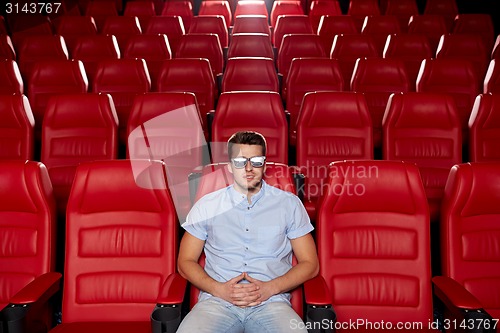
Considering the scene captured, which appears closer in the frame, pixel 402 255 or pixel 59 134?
pixel 402 255

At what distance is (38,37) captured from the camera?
492cm

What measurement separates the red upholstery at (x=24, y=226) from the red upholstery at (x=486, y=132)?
2237 mm

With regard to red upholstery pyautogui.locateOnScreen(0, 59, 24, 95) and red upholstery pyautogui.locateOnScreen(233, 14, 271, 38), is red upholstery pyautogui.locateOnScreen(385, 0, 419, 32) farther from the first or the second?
red upholstery pyautogui.locateOnScreen(0, 59, 24, 95)

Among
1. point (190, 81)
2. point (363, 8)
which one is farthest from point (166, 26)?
point (363, 8)

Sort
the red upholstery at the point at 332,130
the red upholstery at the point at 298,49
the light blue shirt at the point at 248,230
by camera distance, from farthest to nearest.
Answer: the red upholstery at the point at 298,49
the red upholstery at the point at 332,130
the light blue shirt at the point at 248,230

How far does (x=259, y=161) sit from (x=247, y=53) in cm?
337

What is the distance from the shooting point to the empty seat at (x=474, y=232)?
1.98m

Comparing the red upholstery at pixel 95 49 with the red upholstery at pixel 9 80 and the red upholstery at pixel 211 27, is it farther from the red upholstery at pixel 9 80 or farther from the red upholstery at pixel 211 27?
the red upholstery at pixel 211 27

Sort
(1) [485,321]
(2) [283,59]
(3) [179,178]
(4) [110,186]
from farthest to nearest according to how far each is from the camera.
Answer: (2) [283,59]
(3) [179,178]
(4) [110,186]
(1) [485,321]

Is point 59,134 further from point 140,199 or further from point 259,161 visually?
point 259,161

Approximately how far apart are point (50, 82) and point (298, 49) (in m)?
2.05

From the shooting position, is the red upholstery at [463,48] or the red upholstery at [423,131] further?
the red upholstery at [463,48]

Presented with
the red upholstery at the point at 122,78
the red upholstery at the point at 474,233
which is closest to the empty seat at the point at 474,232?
the red upholstery at the point at 474,233

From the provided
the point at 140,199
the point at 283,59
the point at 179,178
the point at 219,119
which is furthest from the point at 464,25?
the point at 140,199
